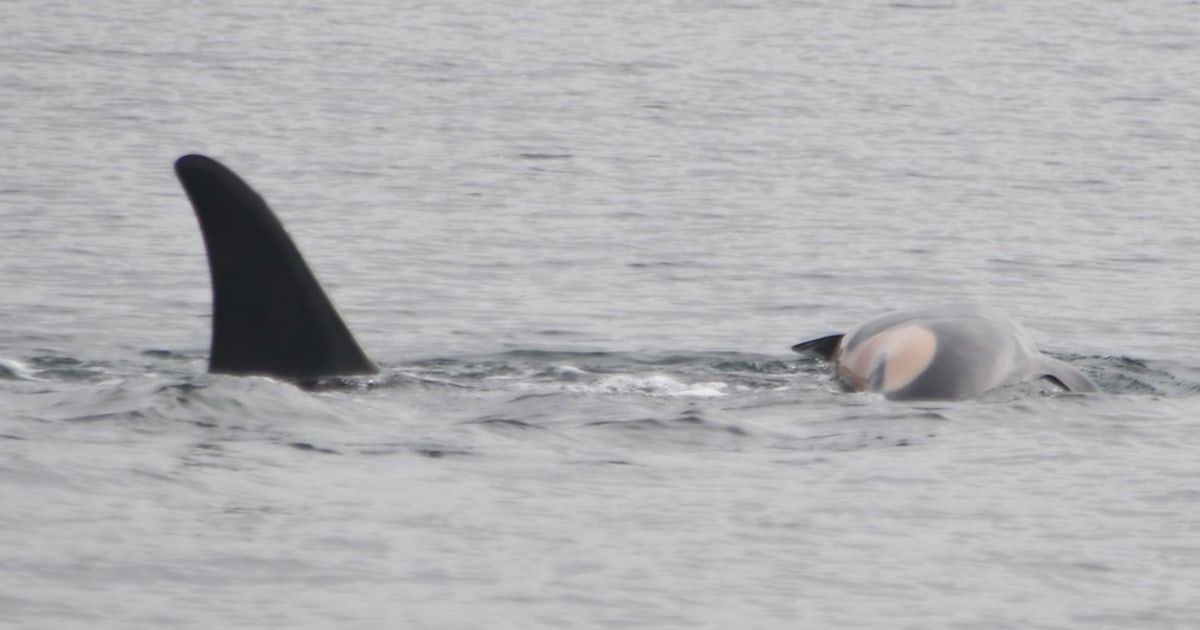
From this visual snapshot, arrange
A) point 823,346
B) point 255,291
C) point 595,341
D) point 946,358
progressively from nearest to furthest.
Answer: point 255,291 → point 946,358 → point 823,346 → point 595,341

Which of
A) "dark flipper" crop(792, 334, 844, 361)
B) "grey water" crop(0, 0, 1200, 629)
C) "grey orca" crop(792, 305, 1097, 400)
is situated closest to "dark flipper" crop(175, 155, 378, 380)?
"grey water" crop(0, 0, 1200, 629)

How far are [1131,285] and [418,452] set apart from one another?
8669mm

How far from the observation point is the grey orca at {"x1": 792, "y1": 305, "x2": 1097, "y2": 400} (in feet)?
41.2

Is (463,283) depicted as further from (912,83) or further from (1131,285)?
(912,83)

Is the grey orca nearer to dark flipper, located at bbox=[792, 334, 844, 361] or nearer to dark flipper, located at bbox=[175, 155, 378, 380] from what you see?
dark flipper, located at bbox=[792, 334, 844, 361]

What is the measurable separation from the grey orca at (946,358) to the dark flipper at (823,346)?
49 centimetres

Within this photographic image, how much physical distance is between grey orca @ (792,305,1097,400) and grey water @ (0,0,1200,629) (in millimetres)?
191

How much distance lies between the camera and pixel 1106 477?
440 inches

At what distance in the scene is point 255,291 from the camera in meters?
11.8

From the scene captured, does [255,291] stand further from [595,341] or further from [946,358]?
[595,341]

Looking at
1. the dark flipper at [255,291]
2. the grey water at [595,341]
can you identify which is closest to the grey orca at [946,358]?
the grey water at [595,341]

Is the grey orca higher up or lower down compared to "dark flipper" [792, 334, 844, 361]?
higher up

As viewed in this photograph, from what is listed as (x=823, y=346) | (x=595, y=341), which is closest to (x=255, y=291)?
(x=823, y=346)

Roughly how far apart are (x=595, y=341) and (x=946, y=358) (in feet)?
10.8
